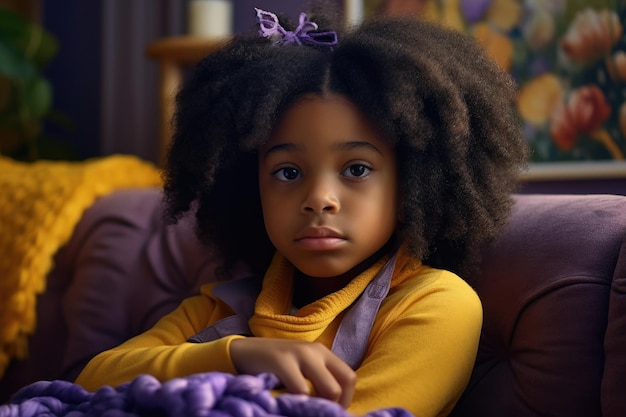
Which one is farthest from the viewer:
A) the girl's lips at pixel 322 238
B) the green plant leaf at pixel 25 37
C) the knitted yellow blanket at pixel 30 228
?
the green plant leaf at pixel 25 37

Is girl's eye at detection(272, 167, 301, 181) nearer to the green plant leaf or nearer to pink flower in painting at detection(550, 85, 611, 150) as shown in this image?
pink flower in painting at detection(550, 85, 611, 150)

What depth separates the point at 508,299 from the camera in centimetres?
120

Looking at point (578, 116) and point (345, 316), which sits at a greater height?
point (578, 116)

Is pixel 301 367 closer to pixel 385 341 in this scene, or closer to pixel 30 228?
pixel 385 341

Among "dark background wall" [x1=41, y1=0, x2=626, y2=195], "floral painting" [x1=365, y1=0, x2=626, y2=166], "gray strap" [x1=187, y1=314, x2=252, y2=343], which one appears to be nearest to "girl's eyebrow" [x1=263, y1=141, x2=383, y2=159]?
"gray strap" [x1=187, y1=314, x2=252, y2=343]

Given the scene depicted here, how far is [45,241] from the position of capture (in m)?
1.54

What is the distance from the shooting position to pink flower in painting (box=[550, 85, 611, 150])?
1.90 m

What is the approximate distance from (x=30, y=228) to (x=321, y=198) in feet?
2.32

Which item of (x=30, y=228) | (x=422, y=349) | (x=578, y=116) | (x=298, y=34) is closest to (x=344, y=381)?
(x=422, y=349)

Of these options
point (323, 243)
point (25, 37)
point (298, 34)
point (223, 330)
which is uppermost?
point (298, 34)

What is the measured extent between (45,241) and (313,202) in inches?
26.5

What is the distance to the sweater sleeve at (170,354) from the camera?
986 millimetres

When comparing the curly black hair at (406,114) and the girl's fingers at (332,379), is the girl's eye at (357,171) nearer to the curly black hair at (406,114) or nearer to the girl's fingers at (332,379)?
the curly black hair at (406,114)

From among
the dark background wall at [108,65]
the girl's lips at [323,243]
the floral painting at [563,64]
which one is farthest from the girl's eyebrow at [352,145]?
the dark background wall at [108,65]
